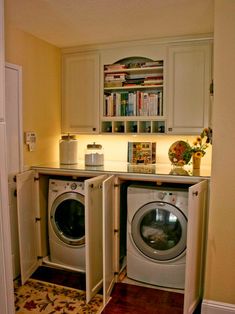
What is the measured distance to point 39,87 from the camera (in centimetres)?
300

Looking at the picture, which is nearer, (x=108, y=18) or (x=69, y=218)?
(x=108, y=18)

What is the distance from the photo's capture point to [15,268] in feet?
8.93

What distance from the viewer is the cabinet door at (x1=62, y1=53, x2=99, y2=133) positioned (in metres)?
3.18

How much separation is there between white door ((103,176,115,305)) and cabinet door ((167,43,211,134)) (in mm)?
962

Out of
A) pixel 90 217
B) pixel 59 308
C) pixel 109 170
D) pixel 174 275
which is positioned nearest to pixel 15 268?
pixel 59 308

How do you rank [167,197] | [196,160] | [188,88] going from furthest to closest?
[188,88] < [196,160] < [167,197]

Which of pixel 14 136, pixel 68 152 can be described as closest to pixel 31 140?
pixel 14 136

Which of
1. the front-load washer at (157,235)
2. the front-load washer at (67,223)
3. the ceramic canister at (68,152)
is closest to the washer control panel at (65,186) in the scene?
the front-load washer at (67,223)

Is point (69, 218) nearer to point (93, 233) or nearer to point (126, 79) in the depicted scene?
point (93, 233)

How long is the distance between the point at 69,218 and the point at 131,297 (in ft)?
3.13

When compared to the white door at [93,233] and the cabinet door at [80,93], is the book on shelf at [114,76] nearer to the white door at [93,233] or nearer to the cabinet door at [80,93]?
the cabinet door at [80,93]

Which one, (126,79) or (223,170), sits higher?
(126,79)

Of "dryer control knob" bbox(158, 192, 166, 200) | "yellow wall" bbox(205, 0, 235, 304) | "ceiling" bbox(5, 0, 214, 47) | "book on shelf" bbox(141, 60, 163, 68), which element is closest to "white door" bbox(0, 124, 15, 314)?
"ceiling" bbox(5, 0, 214, 47)

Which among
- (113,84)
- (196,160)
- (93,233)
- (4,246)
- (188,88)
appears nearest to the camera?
(4,246)
